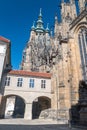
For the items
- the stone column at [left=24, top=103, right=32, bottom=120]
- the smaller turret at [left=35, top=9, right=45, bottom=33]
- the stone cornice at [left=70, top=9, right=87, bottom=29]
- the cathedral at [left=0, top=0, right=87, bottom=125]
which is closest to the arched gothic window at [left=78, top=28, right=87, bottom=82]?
the cathedral at [left=0, top=0, right=87, bottom=125]

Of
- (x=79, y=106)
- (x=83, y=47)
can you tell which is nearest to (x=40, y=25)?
(x=83, y=47)

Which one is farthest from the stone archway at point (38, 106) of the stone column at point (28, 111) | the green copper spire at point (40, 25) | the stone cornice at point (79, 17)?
the green copper spire at point (40, 25)

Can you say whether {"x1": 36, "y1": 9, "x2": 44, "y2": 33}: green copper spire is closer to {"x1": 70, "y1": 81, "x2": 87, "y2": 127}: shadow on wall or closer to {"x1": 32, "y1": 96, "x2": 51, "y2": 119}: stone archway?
{"x1": 32, "y1": 96, "x2": 51, "y2": 119}: stone archway

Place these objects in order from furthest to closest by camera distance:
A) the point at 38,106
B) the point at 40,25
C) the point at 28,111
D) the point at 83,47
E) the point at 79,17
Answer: the point at 40,25 → the point at 38,106 → the point at 28,111 → the point at 79,17 → the point at 83,47

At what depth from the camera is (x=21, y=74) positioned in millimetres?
24047

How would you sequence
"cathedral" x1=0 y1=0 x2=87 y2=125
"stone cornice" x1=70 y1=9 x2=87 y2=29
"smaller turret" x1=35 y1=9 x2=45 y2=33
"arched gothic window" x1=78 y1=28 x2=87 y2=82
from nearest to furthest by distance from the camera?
"cathedral" x1=0 y1=0 x2=87 y2=125 → "arched gothic window" x1=78 y1=28 x2=87 y2=82 → "stone cornice" x1=70 y1=9 x2=87 y2=29 → "smaller turret" x1=35 y1=9 x2=45 y2=33

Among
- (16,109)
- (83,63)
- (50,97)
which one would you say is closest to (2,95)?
(50,97)

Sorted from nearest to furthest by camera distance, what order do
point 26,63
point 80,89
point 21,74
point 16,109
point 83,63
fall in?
point 80,89 → point 83,63 → point 21,74 → point 16,109 → point 26,63

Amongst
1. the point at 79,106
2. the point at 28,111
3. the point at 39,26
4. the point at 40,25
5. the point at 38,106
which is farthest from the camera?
the point at 40,25

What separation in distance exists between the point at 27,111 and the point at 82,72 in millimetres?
11136

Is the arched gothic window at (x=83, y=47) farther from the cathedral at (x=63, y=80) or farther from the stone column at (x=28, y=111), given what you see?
the stone column at (x=28, y=111)

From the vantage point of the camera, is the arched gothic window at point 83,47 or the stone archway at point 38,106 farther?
the stone archway at point 38,106

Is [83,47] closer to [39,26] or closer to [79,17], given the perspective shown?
[79,17]

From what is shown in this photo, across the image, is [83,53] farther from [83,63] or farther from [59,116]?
[59,116]
